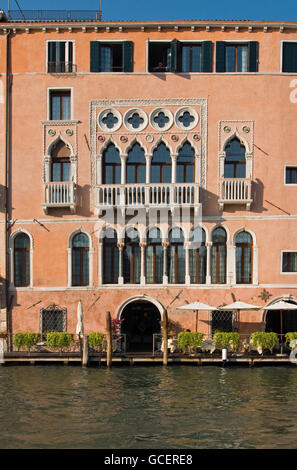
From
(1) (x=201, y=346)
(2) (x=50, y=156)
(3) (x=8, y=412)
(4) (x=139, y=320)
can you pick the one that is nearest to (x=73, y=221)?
(2) (x=50, y=156)

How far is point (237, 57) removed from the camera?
26.4 m

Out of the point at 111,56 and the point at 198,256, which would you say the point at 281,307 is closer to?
the point at 198,256

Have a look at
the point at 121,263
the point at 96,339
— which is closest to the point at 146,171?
the point at 121,263

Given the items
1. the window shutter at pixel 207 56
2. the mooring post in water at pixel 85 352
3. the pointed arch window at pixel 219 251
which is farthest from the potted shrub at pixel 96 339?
A: the window shutter at pixel 207 56

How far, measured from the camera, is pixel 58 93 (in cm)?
2692

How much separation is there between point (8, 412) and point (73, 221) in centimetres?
1145

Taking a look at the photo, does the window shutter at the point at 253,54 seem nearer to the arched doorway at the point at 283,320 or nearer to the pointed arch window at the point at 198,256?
the pointed arch window at the point at 198,256

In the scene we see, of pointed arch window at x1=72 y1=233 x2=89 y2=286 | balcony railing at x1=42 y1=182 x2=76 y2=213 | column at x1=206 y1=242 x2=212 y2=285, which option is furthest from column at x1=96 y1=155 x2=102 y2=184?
column at x1=206 y1=242 x2=212 y2=285

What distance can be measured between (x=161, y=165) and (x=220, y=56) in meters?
5.51

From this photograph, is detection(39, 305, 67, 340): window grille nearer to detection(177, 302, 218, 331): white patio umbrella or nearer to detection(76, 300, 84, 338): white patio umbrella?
detection(76, 300, 84, 338): white patio umbrella

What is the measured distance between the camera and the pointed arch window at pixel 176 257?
86.1 ft

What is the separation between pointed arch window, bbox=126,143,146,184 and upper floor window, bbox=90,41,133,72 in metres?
3.64

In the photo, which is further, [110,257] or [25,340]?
[110,257]

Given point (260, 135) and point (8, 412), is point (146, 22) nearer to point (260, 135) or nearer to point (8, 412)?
point (260, 135)
